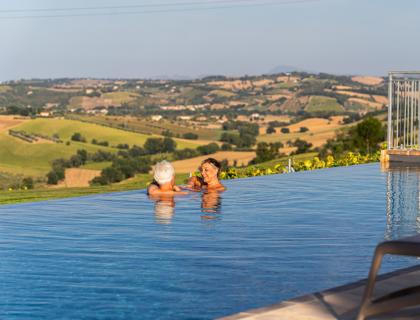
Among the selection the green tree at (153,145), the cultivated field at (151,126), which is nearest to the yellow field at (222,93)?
the cultivated field at (151,126)

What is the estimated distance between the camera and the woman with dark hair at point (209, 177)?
12.1 m

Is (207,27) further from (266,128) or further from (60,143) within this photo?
(60,143)

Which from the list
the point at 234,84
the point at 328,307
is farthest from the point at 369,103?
the point at 328,307

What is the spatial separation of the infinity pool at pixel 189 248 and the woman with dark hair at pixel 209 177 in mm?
294

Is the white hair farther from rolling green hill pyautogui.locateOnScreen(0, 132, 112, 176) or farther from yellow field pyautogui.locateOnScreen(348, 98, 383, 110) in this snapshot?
yellow field pyautogui.locateOnScreen(348, 98, 383, 110)

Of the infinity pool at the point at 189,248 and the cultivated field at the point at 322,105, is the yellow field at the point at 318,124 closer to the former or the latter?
the cultivated field at the point at 322,105

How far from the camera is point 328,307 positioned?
4461 mm

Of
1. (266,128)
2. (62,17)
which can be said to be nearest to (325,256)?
(266,128)

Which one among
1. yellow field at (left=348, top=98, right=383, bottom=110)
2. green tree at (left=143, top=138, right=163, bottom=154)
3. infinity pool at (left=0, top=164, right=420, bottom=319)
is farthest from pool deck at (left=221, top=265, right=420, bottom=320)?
yellow field at (left=348, top=98, right=383, bottom=110)

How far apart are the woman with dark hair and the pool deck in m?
7.15

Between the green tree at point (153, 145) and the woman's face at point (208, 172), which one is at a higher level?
the woman's face at point (208, 172)

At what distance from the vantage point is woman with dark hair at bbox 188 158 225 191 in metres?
12.1

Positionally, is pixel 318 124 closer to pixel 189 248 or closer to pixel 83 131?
pixel 83 131

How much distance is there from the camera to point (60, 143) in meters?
70.4
